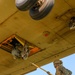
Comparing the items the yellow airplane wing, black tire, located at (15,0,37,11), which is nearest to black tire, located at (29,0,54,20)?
black tire, located at (15,0,37,11)

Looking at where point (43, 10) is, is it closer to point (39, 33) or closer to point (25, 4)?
point (25, 4)

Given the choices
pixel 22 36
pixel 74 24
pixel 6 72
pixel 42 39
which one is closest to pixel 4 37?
pixel 22 36

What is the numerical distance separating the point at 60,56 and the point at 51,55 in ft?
1.79

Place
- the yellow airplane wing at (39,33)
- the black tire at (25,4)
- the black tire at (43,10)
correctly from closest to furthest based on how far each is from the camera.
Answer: the black tire at (25,4), the black tire at (43,10), the yellow airplane wing at (39,33)

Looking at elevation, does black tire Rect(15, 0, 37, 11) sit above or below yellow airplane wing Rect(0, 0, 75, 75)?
below

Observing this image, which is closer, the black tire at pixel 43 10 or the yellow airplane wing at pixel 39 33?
the black tire at pixel 43 10

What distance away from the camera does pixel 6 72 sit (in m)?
13.1

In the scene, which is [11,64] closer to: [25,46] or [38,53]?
[38,53]

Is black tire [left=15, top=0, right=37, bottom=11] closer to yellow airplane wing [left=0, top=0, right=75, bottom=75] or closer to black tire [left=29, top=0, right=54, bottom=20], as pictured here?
black tire [left=29, top=0, right=54, bottom=20]

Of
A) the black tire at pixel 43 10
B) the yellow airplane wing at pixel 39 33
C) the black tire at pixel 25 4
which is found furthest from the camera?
the yellow airplane wing at pixel 39 33

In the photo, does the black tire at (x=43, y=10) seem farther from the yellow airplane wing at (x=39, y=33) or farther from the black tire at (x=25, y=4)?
the yellow airplane wing at (x=39, y=33)

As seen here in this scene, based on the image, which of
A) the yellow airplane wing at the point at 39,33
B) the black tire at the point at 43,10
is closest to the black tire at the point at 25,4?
the black tire at the point at 43,10

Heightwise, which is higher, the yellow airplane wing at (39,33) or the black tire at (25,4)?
the yellow airplane wing at (39,33)

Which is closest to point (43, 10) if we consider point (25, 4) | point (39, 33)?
point (25, 4)
